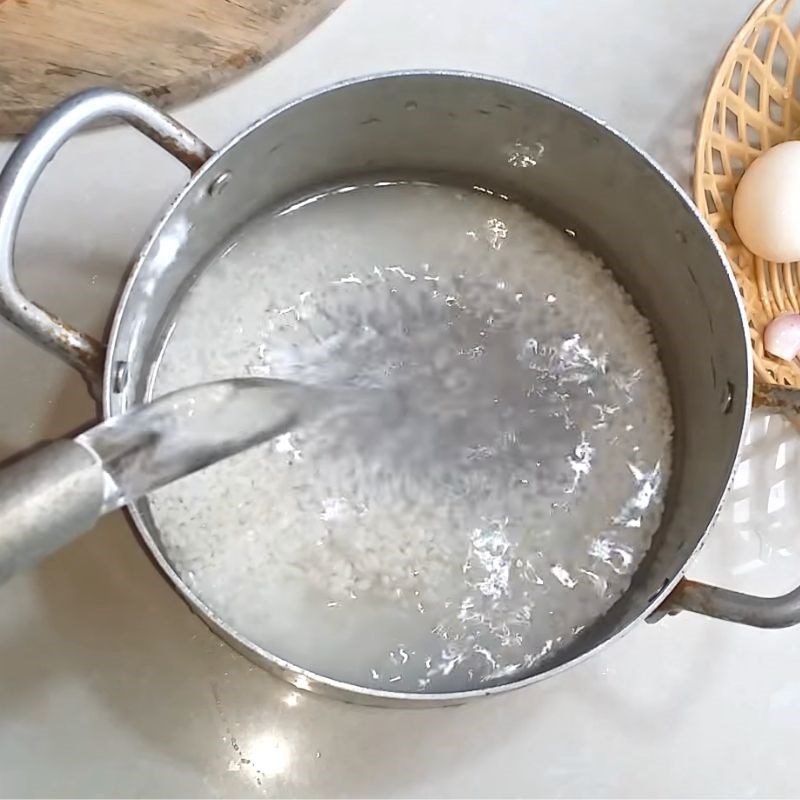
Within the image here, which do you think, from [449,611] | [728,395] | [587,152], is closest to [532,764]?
[449,611]

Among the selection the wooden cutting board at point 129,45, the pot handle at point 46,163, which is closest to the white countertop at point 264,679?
the wooden cutting board at point 129,45

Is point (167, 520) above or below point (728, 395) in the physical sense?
below

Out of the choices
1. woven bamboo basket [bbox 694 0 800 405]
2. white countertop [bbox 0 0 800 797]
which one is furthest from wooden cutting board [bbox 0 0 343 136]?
woven bamboo basket [bbox 694 0 800 405]

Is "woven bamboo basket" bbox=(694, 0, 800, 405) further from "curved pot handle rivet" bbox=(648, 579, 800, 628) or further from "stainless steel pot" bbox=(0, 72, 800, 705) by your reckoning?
"curved pot handle rivet" bbox=(648, 579, 800, 628)

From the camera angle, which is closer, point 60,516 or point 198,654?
point 60,516

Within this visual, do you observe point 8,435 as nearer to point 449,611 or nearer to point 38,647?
point 38,647

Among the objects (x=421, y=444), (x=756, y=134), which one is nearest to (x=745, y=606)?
(x=421, y=444)

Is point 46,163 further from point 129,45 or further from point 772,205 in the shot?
point 772,205
